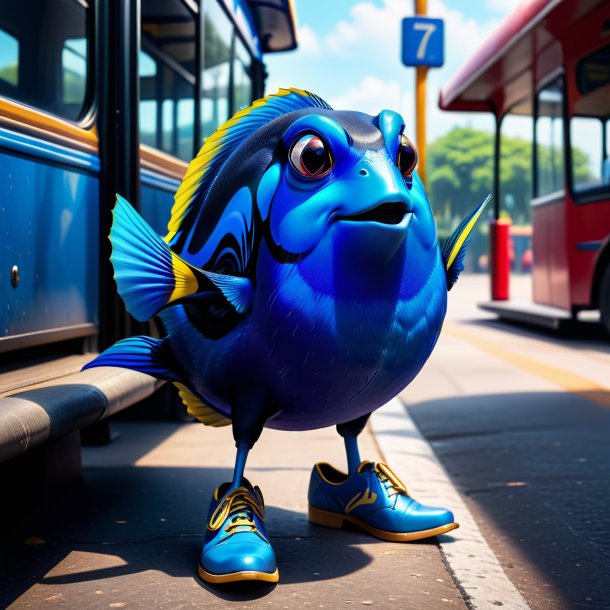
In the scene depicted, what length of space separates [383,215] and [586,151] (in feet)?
25.6

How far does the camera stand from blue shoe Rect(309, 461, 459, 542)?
2932 mm

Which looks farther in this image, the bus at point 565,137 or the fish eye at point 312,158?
the bus at point 565,137

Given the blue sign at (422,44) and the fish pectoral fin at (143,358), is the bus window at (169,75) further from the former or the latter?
the blue sign at (422,44)

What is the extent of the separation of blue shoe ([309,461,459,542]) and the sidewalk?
0.15 feet

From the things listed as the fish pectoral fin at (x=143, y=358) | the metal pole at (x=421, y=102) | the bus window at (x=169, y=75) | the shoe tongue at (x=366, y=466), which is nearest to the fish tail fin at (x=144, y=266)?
the fish pectoral fin at (x=143, y=358)

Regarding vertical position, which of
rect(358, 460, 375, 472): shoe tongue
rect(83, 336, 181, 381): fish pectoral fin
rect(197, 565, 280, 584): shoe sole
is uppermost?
rect(83, 336, 181, 381): fish pectoral fin

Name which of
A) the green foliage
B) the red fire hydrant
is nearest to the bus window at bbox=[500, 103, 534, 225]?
the green foliage

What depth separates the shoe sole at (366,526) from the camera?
292 centimetres

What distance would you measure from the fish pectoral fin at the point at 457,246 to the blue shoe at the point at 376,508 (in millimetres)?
709

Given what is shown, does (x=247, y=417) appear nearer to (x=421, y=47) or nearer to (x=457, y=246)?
(x=457, y=246)

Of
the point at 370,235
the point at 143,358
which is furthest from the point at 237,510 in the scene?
the point at 370,235

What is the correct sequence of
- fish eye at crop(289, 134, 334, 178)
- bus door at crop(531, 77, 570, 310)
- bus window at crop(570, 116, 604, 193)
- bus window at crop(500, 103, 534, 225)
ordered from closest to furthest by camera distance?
fish eye at crop(289, 134, 334, 178), bus window at crop(570, 116, 604, 193), bus door at crop(531, 77, 570, 310), bus window at crop(500, 103, 534, 225)

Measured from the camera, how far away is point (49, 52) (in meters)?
4.23

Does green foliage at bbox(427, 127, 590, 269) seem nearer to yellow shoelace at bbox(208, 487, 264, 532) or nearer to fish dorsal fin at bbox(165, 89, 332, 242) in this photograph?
fish dorsal fin at bbox(165, 89, 332, 242)
